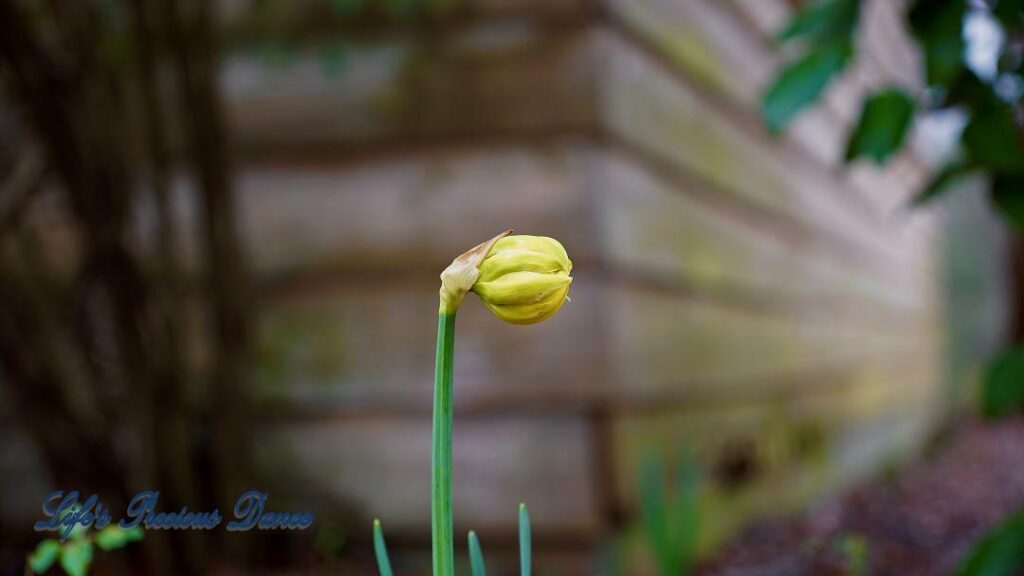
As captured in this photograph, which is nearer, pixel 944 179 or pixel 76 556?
pixel 76 556

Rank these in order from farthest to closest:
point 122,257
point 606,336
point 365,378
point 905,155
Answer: point 905,155 → point 365,378 → point 606,336 → point 122,257

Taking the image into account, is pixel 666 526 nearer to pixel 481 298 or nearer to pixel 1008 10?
pixel 1008 10

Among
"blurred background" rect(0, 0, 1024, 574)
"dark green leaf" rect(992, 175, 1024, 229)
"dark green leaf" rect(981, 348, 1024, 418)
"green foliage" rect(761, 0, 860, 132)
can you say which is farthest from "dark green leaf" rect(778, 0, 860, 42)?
"blurred background" rect(0, 0, 1024, 574)

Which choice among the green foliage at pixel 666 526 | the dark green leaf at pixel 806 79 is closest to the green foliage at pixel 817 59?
the dark green leaf at pixel 806 79

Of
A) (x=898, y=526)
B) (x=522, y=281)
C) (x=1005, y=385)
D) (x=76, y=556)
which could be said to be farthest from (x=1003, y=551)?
(x=898, y=526)

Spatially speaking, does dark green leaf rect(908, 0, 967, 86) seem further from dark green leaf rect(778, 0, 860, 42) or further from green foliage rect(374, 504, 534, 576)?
green foliage rect(374, 504, 534, 576)

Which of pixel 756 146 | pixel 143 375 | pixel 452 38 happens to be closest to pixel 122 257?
pixel 143 375

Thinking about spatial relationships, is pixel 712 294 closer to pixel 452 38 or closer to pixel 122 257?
pixel 452 38
